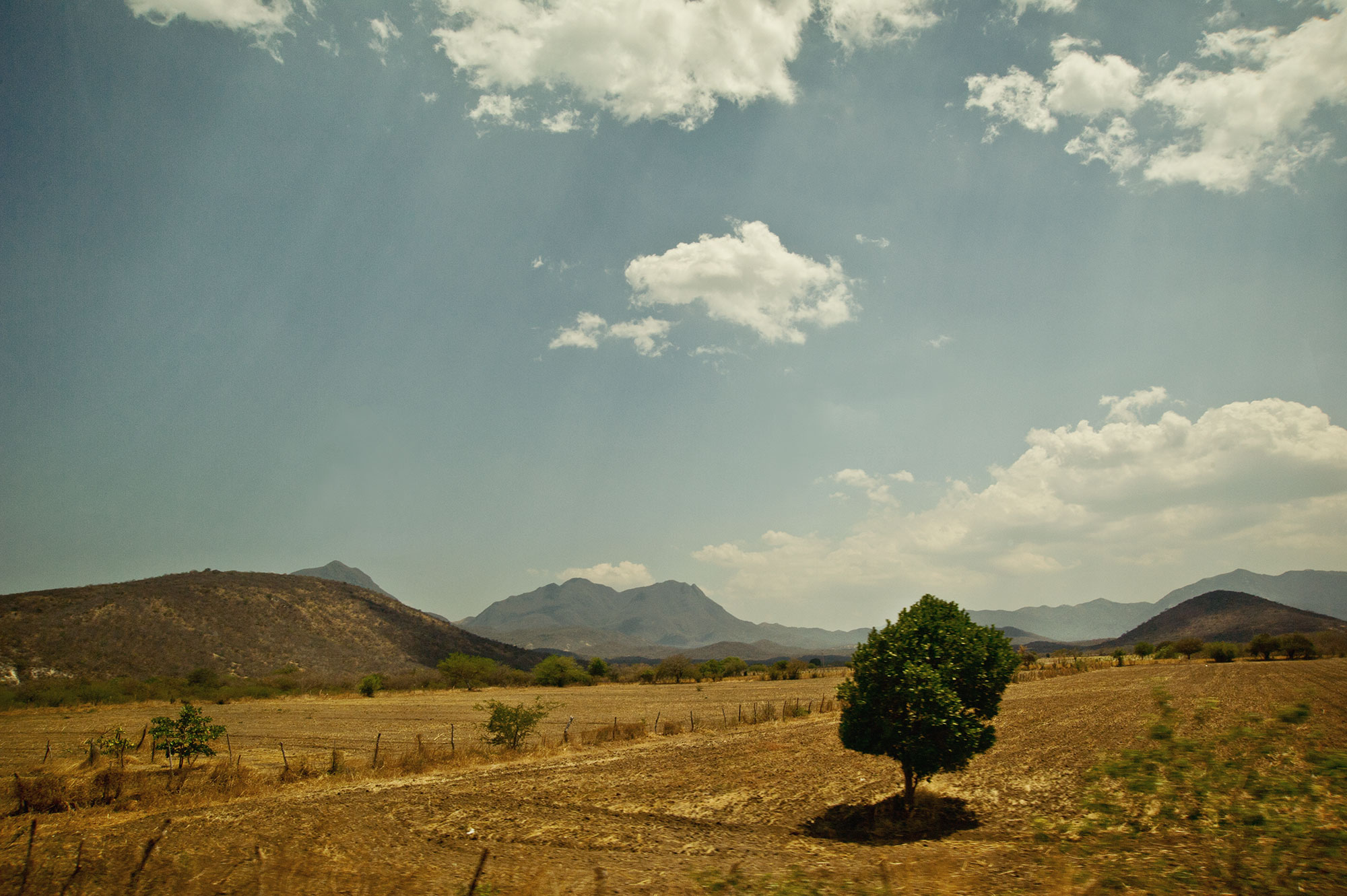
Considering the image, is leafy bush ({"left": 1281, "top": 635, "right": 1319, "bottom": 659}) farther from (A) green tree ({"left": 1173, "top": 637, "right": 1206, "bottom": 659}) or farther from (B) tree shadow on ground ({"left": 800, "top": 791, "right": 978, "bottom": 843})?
(B) tree shadow on ground ({"left": 800, "top": 791, "right": 978, "bottom": 843})

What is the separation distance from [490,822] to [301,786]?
33.5 ft

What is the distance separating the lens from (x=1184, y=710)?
31844 mm

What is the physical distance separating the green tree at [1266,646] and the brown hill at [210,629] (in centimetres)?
14342

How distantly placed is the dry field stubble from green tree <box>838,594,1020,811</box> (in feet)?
5.92

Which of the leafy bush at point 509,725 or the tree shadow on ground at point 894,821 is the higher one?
the tree shadow on ground at point 894,821

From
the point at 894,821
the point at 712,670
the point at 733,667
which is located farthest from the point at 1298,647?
the point at 894,821

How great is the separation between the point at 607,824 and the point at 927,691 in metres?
8.65

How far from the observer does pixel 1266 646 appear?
322ft

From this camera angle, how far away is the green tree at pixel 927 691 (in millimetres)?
14812

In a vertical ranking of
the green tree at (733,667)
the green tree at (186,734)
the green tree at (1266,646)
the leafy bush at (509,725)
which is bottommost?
the green tree at (733,667)

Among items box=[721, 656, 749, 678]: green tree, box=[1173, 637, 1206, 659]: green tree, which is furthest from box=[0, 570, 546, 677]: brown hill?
box=[1173, 637, 1206, 659]: green tree

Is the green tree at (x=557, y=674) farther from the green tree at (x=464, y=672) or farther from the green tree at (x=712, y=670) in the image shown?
the green tree at (x=712, y=670)

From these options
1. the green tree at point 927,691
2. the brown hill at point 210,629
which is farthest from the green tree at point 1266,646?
the brown hill at point 210,629

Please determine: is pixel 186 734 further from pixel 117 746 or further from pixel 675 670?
pixel 675 670
